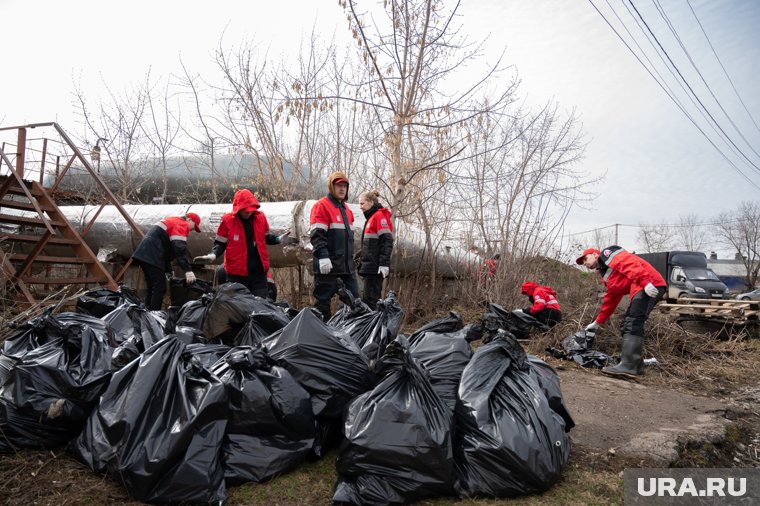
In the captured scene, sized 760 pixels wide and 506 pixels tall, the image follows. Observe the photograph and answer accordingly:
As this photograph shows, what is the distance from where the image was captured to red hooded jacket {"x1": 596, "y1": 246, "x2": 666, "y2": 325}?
15.1 ft

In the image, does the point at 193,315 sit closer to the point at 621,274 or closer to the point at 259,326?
the point at 259,326

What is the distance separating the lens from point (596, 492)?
2133 millimetres

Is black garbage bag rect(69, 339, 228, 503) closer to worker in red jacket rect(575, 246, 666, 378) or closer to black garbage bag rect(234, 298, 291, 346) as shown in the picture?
black garbage bag rect(234, 298, 291, 346)

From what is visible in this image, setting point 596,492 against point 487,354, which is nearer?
point 596,492

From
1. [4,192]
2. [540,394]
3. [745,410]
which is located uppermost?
[4,192]

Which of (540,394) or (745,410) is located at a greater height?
(540,394)

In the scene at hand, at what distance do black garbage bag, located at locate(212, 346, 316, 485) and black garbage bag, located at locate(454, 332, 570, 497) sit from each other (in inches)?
28.3

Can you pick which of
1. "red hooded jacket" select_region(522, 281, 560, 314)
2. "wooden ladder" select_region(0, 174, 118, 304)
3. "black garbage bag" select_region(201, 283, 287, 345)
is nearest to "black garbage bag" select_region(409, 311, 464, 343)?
"black garbage bag" select_region(201, 283, 287, 345)

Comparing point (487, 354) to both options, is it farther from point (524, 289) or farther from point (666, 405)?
point (524, 289)

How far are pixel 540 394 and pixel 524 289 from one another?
370 cm

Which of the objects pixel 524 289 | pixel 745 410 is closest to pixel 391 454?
pixel 745 410

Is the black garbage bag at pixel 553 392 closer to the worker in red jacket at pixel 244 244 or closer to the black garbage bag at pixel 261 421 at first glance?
the black garbage bag at pixel 261 421

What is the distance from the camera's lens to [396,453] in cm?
194

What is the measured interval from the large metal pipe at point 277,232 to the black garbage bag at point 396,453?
4.23 m
